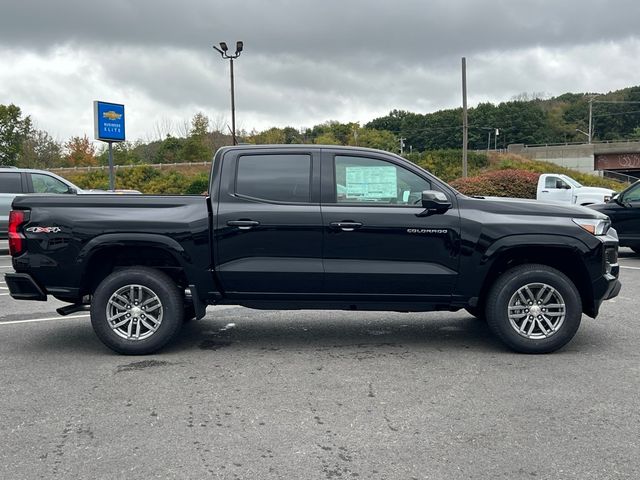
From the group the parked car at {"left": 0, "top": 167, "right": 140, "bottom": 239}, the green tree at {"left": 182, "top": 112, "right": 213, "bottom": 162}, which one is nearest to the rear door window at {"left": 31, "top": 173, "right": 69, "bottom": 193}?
the parked car at {"left": 0, "top": 167, "right": 140, "bottom": 239}

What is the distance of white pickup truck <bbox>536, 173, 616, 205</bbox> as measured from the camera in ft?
72.4

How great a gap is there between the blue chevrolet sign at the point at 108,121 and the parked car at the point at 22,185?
1663 centimetres

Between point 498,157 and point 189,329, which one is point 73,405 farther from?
point 498,157

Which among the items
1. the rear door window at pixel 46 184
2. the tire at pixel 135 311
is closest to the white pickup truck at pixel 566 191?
the rear door window at pixel 46 184

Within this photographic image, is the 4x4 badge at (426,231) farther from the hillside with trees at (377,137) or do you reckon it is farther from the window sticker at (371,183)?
the hillside with trees at (377,137)

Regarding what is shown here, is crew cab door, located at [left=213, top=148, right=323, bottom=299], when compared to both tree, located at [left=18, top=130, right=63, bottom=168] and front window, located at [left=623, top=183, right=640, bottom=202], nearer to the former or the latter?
front window, located at [left=623, top=183, right=640, bottom=202]

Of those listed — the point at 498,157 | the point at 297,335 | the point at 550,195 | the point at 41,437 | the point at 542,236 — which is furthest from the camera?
the point at 498,157

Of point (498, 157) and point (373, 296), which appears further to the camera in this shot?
point (498, 157)

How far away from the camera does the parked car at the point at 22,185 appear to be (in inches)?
559

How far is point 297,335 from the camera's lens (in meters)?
6.30

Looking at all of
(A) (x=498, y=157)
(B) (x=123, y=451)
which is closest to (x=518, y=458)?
(B) (x=123, y=451)

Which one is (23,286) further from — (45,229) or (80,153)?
(80,153)

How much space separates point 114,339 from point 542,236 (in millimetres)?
3958

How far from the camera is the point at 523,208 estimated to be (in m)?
5.49
